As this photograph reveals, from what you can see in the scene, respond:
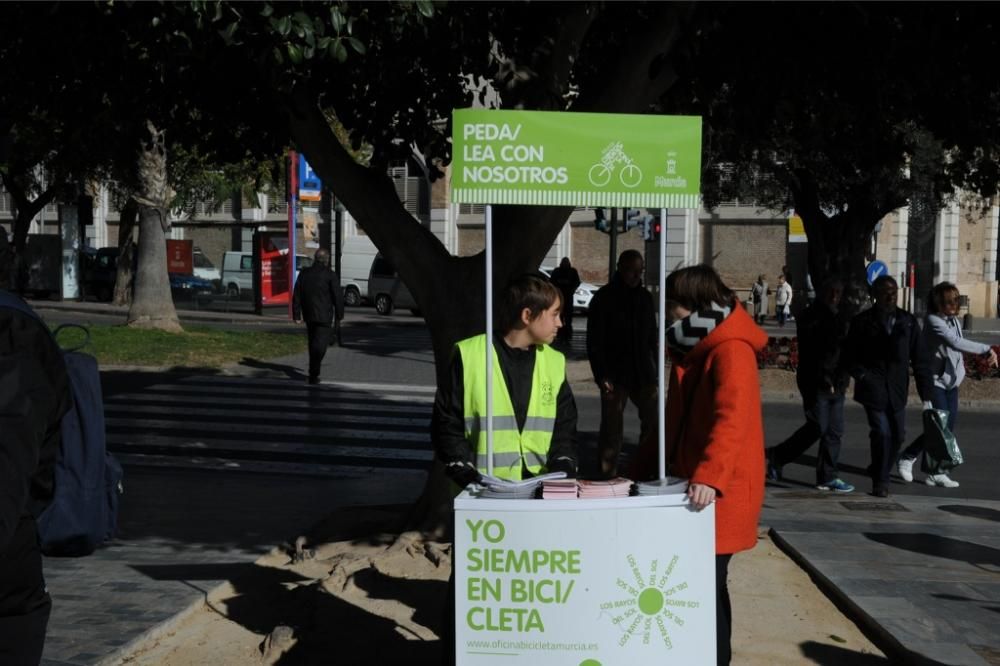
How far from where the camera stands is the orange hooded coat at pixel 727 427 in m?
4.59

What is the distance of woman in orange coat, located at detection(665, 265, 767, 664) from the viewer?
4.61 meters

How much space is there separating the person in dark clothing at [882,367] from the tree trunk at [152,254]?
17.5 m

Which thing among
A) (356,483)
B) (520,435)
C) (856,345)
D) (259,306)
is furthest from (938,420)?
(259,306)

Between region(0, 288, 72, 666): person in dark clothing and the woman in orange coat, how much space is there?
235 centimetres

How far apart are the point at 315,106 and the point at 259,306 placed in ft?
88.8

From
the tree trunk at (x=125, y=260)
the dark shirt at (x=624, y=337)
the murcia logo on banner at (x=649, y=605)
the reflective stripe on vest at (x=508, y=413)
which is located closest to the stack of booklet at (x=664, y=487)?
the murcia logo on banner at (x=649, y=605)

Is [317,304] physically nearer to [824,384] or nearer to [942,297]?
[824,384]

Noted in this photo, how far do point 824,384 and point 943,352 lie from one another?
132 centimetres

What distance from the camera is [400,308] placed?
4112 centimetres

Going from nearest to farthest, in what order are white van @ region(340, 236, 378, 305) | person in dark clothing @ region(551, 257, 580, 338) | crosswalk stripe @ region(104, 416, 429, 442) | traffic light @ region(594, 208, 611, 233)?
1. crosswalk stripe @ region(104, 416, 429, 442)
2. traffic light @ region(594, 208, 611, 233)
3. person in dark clothing @ region(551, 257, 580, 338)
4. white van @ region(340, 236, 378, 305)

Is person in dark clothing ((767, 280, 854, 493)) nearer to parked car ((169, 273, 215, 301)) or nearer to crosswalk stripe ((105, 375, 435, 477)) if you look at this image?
crosswalk stripe ((105, 375, 435, 477))

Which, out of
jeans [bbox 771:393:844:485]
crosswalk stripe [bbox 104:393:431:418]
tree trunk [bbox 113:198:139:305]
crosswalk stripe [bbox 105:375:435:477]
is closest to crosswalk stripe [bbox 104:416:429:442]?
crosswalk stripe [bbox 105:375:435:477]

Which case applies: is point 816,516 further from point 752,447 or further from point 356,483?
point 752,447

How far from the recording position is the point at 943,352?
36.1ft
